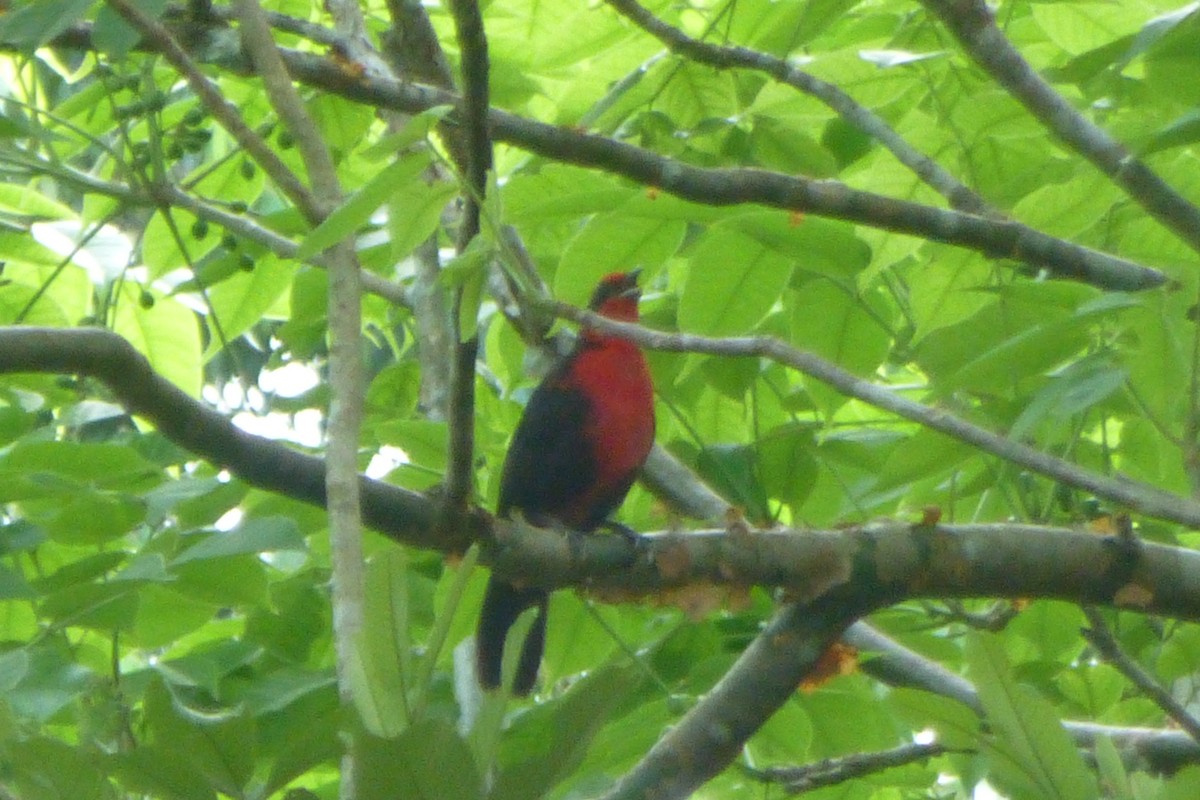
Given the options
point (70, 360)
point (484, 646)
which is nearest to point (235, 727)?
point (70, 360)

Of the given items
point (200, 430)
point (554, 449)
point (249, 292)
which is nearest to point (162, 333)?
point (249, 292)

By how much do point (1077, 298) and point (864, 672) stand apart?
118 cm

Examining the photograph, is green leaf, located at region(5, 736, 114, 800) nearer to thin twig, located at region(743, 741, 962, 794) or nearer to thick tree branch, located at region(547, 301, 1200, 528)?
thick tree branch, located at region(547, 301, 1200, 528)

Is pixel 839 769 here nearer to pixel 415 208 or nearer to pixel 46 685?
pixel 46 685

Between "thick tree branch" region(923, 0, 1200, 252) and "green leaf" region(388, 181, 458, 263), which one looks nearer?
"green leaf" region(388, 181, 458, 263)

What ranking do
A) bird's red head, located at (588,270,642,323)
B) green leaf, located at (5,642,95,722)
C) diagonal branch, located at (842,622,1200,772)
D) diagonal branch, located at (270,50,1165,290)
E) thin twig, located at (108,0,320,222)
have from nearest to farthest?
thin twig, located at (108,0,320,222) → green leaf, located at (5,642,95,722) → diagonal branch, located at (270,50,1165,290) → diagonal branch, located at (842,622,1200,772) → bird's red head, located at (588,270,642,323)

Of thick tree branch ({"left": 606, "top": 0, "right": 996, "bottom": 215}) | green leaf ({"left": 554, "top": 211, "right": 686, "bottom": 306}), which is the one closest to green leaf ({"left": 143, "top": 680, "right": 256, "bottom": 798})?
green leaf ({"left": 554, "top": 211, "right": 686, "bottom": 306})

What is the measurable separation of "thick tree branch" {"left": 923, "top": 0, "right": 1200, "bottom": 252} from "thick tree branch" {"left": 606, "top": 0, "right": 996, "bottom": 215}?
206mm

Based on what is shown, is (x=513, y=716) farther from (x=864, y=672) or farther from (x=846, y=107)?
(x=846, y=107)

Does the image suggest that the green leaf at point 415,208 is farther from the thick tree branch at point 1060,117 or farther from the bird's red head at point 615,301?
the bird's red head at point 615,301

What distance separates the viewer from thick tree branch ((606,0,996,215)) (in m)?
2.92

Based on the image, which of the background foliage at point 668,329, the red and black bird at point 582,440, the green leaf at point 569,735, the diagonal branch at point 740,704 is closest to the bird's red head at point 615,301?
the red and black bird at point 582,440

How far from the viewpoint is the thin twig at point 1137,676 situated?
2.46m

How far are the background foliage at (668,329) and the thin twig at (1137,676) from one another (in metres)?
0.12
